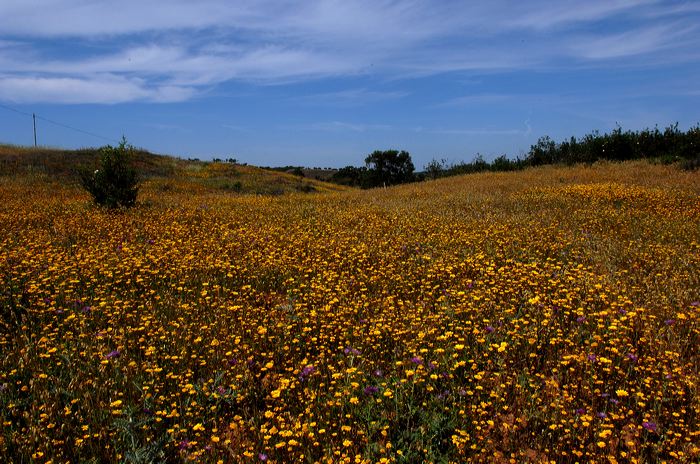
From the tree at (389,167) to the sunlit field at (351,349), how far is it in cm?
4427

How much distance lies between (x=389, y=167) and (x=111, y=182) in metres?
40.7

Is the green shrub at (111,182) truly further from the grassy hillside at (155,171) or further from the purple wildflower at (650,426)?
the purple wildflower at (650,426)

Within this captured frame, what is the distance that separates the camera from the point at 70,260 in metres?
7.71

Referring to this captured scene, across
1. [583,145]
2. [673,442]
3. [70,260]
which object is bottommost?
[673,442]

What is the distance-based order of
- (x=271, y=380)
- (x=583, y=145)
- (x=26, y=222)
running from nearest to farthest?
(x=271, y=380), (x=26, y=222), (x=583, y=145)

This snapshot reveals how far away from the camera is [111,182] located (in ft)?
52.9

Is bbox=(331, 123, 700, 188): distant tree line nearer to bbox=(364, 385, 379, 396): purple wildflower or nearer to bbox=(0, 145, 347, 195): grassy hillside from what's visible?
bbox=(0, 145, 347, 195): grassy hillside

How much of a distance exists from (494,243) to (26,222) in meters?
11.9

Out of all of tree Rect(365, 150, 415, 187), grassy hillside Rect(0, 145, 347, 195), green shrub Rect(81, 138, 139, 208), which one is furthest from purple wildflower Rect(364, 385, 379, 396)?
tree Rect(365, 150, 415, 187)

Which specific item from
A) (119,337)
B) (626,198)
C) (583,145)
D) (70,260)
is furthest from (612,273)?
(583,145)

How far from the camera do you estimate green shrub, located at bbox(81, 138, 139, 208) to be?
627 inches

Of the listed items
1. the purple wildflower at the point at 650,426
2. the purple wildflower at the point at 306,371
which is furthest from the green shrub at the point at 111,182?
the purple wildflower at the point at 650,426

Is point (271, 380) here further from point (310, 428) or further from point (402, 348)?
point (402, 348)

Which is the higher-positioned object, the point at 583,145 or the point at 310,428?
the point at 583,145
